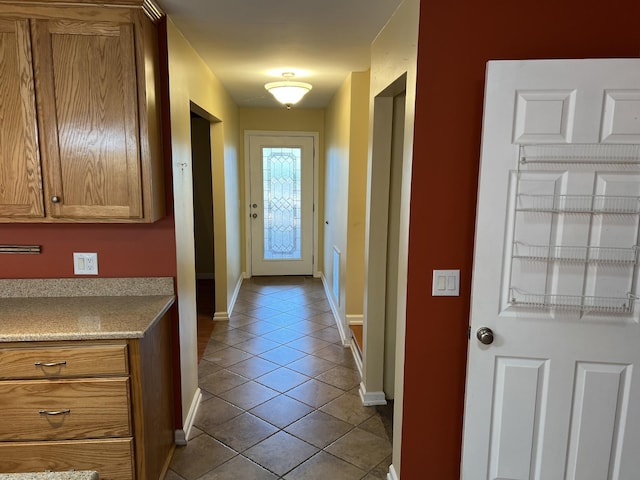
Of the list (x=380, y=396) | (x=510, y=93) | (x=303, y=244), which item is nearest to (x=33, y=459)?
(x=380, y=396)

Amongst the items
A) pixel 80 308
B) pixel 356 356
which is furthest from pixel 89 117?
pixel 356 356

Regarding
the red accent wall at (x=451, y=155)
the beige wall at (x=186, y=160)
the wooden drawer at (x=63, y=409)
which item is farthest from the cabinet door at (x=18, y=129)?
the red accent wall at (x=451, y=155)

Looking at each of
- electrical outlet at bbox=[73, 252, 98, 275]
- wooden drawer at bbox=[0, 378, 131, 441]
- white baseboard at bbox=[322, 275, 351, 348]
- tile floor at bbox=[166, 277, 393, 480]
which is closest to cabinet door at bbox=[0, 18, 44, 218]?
electrical outlet at bbox=[73, 252, 98, 275]

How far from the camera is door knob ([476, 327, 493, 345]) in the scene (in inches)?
69.0

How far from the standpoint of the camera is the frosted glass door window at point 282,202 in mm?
6035

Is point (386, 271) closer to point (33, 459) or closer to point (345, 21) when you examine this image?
point (345, 21)

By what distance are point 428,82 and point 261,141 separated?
4395mm

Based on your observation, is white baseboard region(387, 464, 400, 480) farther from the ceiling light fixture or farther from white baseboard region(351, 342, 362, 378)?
the ceiling light fixture

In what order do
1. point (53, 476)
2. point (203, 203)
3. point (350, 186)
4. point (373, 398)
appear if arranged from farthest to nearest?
point (203, 203)
point (350, 186)
point (373, 398)
point (53, 476)

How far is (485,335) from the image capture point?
1756 mm

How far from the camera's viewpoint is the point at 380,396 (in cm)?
297

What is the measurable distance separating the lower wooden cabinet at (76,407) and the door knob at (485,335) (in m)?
1.41

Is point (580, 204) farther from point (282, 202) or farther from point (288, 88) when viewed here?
point (282, 202)

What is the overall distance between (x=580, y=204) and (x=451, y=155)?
1.69ft
